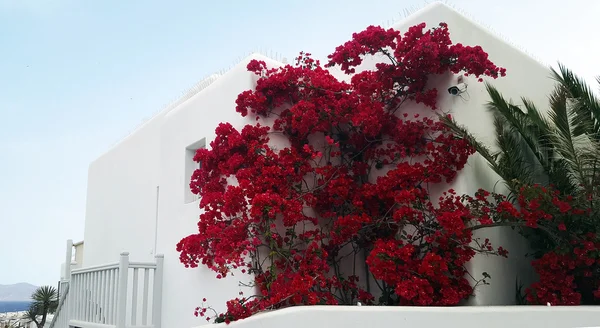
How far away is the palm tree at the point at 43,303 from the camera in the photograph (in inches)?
659

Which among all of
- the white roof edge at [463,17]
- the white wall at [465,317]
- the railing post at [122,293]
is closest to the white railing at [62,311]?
the railing post at [122,293]

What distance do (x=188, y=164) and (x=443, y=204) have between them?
4127mm

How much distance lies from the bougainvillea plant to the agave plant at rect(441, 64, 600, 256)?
535mm

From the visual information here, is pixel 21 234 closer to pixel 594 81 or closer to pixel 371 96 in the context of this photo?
pixel 371 96

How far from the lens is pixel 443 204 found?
5.98m

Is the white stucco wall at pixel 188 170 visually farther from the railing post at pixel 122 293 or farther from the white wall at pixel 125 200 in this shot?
the railing post at pixel 122 293

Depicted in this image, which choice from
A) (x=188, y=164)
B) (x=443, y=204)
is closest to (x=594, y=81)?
(x=443, y=204)

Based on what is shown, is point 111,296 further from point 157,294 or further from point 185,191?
point 185,191

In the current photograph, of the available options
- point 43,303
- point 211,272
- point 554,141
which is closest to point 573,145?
point 554,141

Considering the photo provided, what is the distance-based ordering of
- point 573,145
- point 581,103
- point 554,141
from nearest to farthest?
1. point 573,145
2. point 554,141
3. point 581,103

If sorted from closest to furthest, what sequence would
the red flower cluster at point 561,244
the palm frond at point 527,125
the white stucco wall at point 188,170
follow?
1. the red flower cluster at point 561,244
2. the white stucco wall at point 188,170
3. the palm frond at point 527,125

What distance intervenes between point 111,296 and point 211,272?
5.92 feet

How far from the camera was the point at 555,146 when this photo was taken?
20.2 ft

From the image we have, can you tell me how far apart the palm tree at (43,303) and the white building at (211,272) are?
24.8 ft
